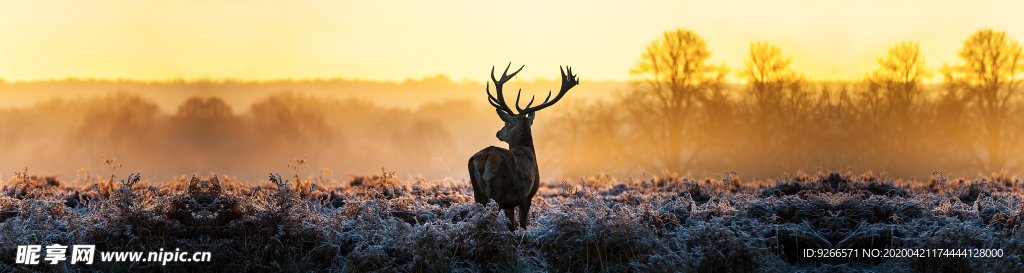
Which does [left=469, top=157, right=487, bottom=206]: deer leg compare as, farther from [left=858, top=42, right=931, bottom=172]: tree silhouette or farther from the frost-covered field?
[left=858, top=42, right=931, bottom=172]: tree silhouette

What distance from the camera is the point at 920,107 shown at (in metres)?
33.4

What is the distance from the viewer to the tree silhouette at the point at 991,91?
31.9 meters

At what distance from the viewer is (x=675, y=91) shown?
3247cm

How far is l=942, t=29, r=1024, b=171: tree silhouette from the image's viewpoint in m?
31.9

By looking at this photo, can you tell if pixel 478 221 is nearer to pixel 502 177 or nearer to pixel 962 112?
pixel 502 177

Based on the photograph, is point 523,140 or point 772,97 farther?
point 772,97

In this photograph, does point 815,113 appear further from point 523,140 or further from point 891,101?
point 523,140

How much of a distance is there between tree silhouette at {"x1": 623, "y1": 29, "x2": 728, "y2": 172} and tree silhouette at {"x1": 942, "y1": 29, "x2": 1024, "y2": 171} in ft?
38.1

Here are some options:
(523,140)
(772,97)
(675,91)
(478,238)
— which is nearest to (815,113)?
(772,97)

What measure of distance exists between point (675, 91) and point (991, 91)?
1514cm

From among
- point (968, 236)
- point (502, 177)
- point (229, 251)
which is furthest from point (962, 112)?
point (229, 251)

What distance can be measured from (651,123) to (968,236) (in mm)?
25371

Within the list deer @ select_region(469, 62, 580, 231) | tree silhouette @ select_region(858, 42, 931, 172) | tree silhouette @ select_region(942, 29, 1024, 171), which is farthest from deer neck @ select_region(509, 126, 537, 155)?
tree silhouette @ select_region(942, 29, 1024, 171)

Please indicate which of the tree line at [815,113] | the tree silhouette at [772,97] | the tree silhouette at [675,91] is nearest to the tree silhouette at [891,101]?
the tree line at [815,113]
